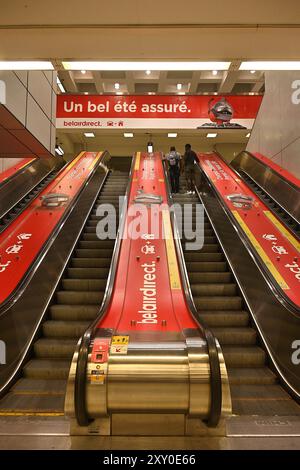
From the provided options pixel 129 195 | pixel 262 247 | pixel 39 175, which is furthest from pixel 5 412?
pixel 39 175

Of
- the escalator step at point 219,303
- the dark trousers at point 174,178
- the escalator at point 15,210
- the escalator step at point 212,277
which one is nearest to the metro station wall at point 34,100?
the escalator at point 15,210

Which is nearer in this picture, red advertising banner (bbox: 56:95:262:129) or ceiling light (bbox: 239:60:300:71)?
ceiling light (bbox: 239:60:300:71)

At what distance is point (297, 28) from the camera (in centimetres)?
333

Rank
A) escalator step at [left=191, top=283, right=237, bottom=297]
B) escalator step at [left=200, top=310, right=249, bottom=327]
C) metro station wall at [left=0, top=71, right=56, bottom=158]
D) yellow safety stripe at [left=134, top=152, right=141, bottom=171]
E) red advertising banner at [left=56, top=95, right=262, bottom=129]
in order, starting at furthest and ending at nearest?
red advertising banner at [left=56, top=95, right=262, bottom=129]
yellow safety stripe at [left=134, top=152, right=141, bottom=171]
metro station wall at [left=0, top=71, right=56, bottom=158]
escalator step at [left=191, top=283, right=237, bottom=297]
escalator step at [left=200, top=310, right=249, bottom=327]

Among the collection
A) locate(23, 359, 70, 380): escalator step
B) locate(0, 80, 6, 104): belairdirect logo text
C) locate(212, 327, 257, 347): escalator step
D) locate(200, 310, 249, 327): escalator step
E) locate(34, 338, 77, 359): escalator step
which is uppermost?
locate(0, 80, 6, 104): belairdirect logo text

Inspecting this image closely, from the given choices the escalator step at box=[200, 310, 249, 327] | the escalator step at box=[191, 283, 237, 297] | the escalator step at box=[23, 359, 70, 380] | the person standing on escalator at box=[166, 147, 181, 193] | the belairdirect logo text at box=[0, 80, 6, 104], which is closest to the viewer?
the escalator step at box=[23, 359, 70, 380]

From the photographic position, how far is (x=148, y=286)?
14.0ft

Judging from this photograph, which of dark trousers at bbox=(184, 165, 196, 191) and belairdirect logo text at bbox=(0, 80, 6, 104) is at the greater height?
belairdirect logo text at bbox=(0, 80, 6, 104)

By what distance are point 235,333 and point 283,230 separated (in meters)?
2.42

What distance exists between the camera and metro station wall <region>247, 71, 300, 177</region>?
23.9 feet

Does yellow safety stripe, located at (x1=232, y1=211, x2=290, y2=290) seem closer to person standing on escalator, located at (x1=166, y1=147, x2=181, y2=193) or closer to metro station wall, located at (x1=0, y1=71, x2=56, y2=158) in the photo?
person standing on escalator, located at (x1=166, y1=147, x2=181, y2=193)

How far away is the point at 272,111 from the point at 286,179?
2.73m

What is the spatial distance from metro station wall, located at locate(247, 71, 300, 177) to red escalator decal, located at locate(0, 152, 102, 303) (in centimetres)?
470

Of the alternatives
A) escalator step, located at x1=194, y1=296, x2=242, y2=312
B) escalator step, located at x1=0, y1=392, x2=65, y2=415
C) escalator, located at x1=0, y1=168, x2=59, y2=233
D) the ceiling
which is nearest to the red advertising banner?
escalator, located at x1=0, y1=168, x2=59, y2=233
